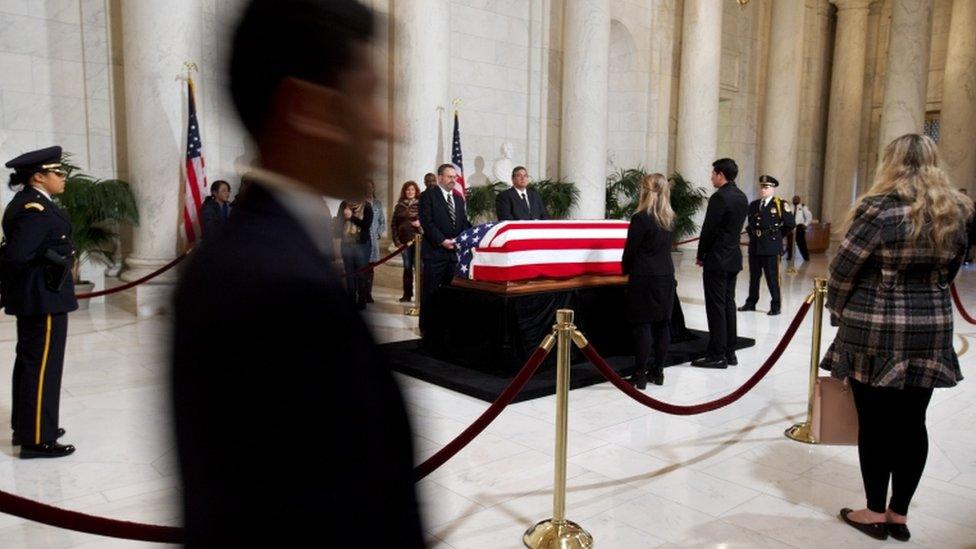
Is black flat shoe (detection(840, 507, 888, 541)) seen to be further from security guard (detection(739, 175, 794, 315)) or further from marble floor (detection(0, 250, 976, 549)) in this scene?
security guard (detection(739, 175, 794, 315))

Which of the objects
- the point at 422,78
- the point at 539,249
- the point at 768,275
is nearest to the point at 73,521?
the point at 539,249

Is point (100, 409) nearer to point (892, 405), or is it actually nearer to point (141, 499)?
point (141, 499)

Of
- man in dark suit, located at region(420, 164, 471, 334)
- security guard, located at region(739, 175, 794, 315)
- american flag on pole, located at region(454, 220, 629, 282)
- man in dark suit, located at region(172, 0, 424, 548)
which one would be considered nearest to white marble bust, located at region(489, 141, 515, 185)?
security guard, located at region(739, 175, 794, 315)

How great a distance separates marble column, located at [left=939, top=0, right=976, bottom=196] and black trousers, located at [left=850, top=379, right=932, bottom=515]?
18.9 m

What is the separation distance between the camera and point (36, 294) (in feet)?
14.3

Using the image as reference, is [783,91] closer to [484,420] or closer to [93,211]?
[93,211]

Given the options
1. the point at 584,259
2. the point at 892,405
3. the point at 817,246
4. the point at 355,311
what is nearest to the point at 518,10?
the point at 584,259

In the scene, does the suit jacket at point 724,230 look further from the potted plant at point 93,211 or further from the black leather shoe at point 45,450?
the potted plant at point 93,211

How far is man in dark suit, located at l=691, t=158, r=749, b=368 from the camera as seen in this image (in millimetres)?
6645

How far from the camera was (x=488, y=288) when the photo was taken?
6.57 meters

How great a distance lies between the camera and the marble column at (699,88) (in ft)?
53.9

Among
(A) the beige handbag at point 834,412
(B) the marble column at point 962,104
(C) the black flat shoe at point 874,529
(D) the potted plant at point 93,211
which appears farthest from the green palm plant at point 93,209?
(B) the marble column at point 962,104

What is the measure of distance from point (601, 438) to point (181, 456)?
423cm

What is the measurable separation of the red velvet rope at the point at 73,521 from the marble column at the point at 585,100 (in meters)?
12.0
